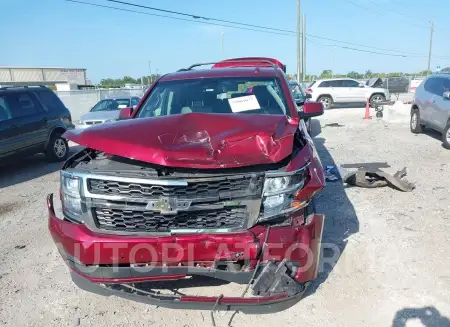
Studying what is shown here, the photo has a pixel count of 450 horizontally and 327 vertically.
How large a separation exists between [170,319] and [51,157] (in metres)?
7.30

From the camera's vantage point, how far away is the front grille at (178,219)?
2467 millimetres

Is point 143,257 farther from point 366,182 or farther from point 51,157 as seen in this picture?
point 51,157

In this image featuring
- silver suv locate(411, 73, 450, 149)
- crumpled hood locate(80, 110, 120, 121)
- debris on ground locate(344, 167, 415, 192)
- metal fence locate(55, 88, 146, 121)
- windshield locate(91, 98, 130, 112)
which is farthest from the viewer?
metal fence locate(55, 88, 146, 121)

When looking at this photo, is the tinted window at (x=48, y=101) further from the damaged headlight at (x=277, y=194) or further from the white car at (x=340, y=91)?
the white car at (x=340, y=91)

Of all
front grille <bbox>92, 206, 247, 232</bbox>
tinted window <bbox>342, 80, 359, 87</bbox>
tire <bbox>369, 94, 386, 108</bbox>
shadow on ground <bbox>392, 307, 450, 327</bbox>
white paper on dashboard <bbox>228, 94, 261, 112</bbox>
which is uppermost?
white paper on dashboard <bbox>228, 94, 261, 112</bbox>

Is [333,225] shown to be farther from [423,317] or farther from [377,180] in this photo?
[377,180]

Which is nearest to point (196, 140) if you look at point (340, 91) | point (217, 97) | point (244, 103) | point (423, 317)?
point (244, 103)

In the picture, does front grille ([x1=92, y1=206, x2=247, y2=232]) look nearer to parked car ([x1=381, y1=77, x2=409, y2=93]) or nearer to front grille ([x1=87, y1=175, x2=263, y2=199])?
front grille ([x1=87, y1=175, x2=263, y2=199])

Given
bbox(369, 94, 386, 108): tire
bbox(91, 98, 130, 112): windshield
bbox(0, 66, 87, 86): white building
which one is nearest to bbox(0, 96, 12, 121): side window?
bbox(91, 98, 130, 112): windshield

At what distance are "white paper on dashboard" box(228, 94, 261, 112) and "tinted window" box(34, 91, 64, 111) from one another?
6.54m

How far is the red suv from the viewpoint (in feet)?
7.85

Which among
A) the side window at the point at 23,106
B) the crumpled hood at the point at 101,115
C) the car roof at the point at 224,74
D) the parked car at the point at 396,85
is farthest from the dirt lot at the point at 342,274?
the parked car at the point at 396,85

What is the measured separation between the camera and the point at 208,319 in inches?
111

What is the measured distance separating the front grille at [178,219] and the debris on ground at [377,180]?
3.95 m
